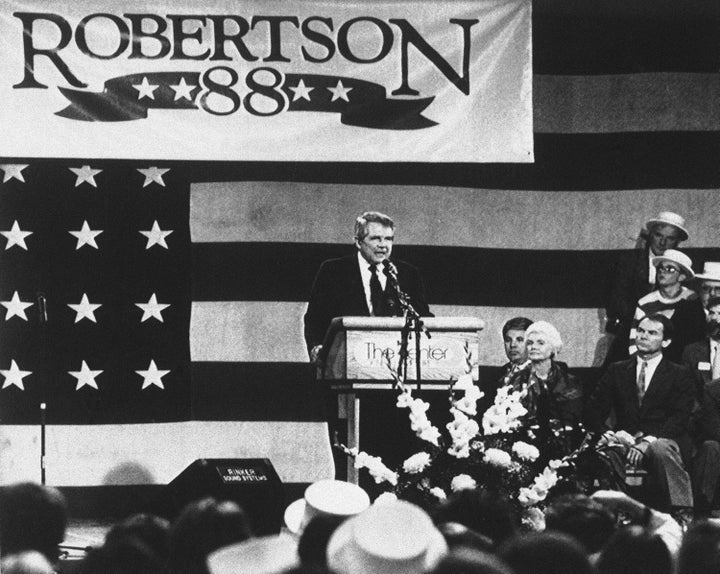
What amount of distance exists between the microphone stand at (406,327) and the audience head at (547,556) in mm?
2400

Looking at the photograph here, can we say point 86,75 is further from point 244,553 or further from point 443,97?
point 244,553

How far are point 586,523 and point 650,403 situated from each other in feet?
12.2

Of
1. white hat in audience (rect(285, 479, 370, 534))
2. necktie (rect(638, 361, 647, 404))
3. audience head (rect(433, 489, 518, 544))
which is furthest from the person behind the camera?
necktie (rect(638, 361, 647, 404))

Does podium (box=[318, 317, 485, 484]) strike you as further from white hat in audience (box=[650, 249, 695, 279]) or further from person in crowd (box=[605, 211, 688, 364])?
person in crowd (box=[605, 211, 688, 364])

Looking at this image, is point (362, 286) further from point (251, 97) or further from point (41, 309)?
point (41, 309)

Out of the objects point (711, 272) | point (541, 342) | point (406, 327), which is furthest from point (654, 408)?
point (406, 327)

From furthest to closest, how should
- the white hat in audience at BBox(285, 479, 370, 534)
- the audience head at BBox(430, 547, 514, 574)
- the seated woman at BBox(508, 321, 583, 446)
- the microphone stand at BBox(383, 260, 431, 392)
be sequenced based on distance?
1. the seated woman at BBox(508, 321, 583, 446)
2. the microphone stand at BBox(383, 260, 431, 392)
3. the white hat in audience at BBox(285, 479, 370, 534)
4. the audience head at BBox(430, 547, 514, 574)

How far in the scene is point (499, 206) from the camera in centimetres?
721

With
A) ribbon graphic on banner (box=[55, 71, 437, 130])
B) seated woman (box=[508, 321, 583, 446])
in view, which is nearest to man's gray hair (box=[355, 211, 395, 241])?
ribbon graphic on banner (box=[55, 71, 437, 130])

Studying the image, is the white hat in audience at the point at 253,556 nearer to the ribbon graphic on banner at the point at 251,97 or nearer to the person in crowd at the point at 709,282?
the ribbon graphic on banner at the point at 251,97

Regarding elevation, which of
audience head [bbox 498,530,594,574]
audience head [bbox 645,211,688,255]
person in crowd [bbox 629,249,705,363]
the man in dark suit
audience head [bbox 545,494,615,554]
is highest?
audience head [bbox 645,211,688,255]

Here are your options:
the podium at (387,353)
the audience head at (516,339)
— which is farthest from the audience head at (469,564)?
the audience head at (516,339)

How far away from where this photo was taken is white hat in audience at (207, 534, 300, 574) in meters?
2.05

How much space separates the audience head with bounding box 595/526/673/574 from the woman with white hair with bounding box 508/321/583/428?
3638mm
